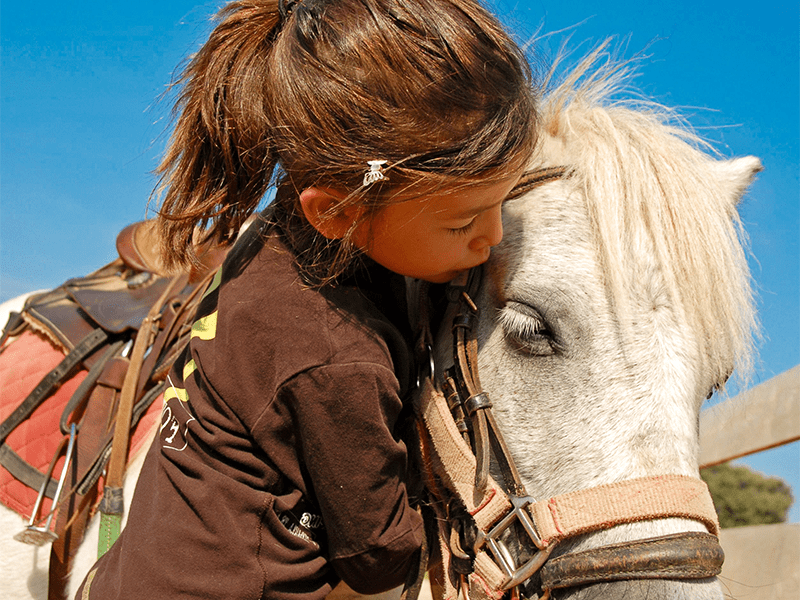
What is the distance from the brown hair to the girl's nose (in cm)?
11

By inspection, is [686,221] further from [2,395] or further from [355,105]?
[2,395]

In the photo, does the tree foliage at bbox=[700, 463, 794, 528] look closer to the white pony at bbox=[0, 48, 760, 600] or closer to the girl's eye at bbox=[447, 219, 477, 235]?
the white pony at bbox=[0, 48, 760, 600]

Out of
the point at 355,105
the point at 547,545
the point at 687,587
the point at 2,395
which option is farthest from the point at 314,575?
the point at 2,395

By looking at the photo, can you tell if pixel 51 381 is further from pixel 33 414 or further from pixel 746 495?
pixel 746 495

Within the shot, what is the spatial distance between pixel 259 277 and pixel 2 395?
5.15ft

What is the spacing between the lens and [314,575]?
136cm

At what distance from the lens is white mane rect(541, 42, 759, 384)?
1456mm

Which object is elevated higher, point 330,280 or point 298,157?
point 298,157

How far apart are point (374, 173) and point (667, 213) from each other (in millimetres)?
767

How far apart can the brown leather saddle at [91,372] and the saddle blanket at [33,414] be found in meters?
0.01

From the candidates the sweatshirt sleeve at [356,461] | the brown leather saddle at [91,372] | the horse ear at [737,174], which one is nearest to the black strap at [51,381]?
the brown leather saddle at [91,372]

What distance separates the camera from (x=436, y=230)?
1.35 meters

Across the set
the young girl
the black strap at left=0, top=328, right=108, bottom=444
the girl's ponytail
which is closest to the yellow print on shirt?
the young girl

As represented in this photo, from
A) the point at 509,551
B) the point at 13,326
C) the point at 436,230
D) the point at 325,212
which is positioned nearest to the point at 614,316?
the point at 436,230
